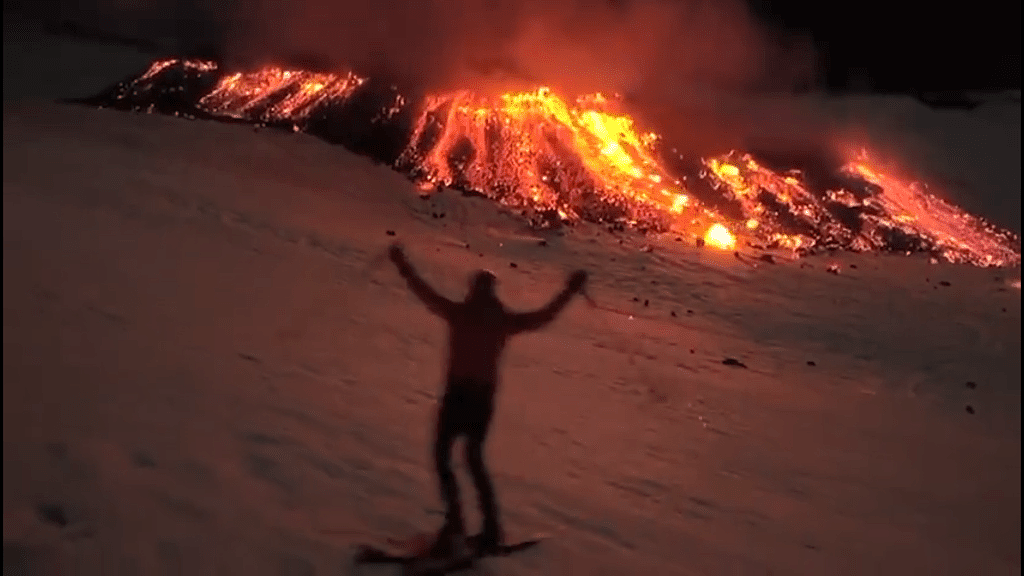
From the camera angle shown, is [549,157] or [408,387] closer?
[408,387]

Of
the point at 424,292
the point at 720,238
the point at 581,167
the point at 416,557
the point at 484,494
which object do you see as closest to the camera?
the point at 416,557

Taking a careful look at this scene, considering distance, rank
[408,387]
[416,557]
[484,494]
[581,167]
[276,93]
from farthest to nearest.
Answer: [276,93], [581,167], [408,387], [484,494], [416,557]

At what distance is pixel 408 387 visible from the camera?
20.8 ft

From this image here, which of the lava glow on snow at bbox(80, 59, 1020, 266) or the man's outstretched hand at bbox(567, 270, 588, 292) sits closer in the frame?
the man's outstretched hand at bbox(567, 270, 588, 292)

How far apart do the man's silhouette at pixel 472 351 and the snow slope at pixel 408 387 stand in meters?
0.20

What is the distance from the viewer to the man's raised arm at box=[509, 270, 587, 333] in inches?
172

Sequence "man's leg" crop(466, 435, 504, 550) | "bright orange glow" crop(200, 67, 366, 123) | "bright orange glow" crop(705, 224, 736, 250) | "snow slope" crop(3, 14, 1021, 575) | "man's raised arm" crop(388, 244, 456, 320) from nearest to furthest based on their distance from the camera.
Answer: "snow slope" crop(3, 14, 1021, 575) < "man's raised arm" crop(388, 244, 456, 320) < "man's leg" crop(466, 435, 504, 550) < "bright orange glow" crop(705, 224, 736, 250) < "bright orange glow" crop(200, 67, 366, 123)

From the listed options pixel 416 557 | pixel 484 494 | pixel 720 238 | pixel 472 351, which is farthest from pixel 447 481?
pixel 720 238

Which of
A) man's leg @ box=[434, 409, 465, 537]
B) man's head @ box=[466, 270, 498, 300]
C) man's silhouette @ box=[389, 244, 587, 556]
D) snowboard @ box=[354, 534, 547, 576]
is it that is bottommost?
snowboard @ box=[354, 534, 547, 576]

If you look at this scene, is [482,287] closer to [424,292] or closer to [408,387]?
[424,292]

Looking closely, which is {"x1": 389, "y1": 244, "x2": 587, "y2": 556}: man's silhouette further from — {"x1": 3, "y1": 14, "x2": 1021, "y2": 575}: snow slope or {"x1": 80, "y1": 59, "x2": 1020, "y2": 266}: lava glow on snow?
{"x1": 80, "y1": 59, "x2": 1020, "y2": 266}: lava glow on snow

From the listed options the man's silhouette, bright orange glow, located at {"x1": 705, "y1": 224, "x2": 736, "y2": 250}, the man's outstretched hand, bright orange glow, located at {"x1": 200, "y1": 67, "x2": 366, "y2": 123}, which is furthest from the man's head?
bright orange glow, located at {"x1": 200, "y1": 67, "x2": 366, "y2": 123}

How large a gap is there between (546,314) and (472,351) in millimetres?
335

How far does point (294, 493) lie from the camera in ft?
15.0
